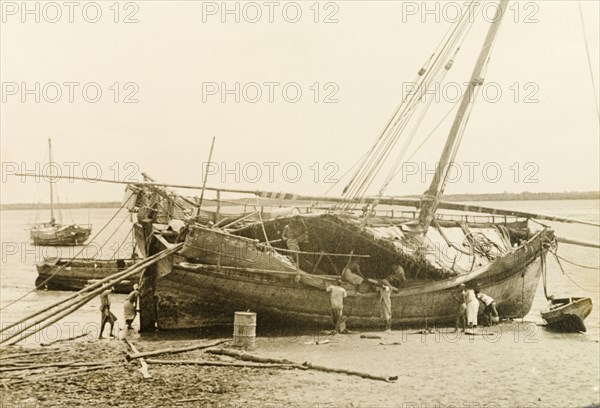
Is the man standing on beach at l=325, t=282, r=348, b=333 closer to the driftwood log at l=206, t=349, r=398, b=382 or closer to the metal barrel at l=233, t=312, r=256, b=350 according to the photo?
the metal barrel at l=233, t=312, r=256, b=350

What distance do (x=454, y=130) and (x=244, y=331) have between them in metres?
9.08

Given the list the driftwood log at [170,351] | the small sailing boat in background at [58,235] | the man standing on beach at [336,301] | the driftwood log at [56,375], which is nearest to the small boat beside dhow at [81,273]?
the man standing on beach at [336,301]

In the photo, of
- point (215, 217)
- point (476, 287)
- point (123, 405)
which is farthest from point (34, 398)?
point (476, 287)

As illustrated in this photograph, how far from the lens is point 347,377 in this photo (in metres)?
9.34

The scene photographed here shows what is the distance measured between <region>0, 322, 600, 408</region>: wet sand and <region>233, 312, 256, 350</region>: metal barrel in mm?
297

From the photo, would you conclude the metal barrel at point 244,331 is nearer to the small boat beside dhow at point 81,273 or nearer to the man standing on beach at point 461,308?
the man standing on beach at point 461,308

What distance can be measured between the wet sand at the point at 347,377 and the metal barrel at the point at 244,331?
0.30 meters

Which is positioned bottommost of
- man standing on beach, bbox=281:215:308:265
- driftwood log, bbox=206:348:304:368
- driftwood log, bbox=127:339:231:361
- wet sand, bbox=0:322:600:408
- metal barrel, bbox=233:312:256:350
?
wet sand, bbox=0:322:600:408

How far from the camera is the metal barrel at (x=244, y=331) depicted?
11.2 meters

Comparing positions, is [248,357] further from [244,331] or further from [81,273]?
[81,273]

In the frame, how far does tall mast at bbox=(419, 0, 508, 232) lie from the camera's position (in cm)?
1584

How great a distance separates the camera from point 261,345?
11891mm

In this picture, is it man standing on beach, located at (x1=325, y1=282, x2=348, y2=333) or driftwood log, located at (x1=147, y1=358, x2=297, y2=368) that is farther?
man standing on beach, located at (x1=325, y1=282, x2=348, y2=333)

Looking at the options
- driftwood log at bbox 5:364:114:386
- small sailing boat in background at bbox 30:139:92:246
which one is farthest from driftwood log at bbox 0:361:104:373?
small sailing boat in background at bbox 30:139:92:246
